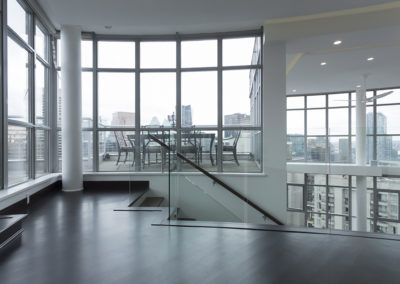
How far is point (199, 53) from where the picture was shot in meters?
5.23

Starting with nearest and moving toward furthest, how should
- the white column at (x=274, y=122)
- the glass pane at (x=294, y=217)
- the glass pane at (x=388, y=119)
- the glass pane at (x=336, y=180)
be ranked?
the glass pane at (x=336, y=180) → the glass pane at (x=294, y=217) → the white column at (x=274, y=122) → the glass pane at (x=388, y=119)

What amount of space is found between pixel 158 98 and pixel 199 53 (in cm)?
146

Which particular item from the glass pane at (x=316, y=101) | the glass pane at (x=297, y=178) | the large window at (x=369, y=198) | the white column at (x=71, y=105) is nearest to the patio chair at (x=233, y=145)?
the large window at (x=369, y=198)

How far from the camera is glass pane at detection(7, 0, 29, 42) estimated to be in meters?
3.38

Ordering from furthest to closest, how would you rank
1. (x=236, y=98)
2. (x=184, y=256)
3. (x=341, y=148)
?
(x=341, y=148), (x=236, y=98), (x=184, y=256)

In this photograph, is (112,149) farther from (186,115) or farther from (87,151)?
(186,115)

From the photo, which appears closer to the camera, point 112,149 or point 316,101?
point 112,149

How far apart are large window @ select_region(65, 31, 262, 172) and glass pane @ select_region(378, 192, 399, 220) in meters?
5.98

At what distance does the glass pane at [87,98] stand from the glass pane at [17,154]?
1.34 meters

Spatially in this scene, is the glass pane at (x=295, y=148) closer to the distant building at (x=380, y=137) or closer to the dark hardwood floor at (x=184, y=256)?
the dark hardwood floor at (x=184, y=256)

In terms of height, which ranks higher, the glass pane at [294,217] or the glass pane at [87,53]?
the glass pane at [87,53]

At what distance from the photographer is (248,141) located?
5.08 m

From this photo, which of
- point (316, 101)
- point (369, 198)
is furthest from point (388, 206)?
point (316, 101)

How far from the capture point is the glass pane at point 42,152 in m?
4.34
